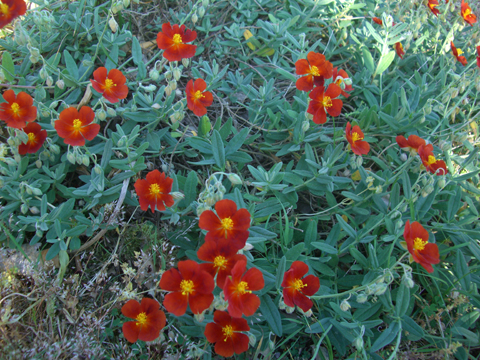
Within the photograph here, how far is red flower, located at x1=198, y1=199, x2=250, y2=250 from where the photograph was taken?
1963 millimetres

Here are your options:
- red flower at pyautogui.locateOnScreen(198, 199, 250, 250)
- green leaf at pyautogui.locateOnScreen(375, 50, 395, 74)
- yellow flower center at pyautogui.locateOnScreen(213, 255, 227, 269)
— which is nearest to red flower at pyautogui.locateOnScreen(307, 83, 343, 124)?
green leaf at pyautogui.locateOnScreen(375, 50, 395, 74)

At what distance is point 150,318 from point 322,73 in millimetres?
2293

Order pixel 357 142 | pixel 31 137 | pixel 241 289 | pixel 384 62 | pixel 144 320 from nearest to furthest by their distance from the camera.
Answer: pixel 241 289, pixel 144 320, pixel 31 137, pixel 357 142, pixel 384 62

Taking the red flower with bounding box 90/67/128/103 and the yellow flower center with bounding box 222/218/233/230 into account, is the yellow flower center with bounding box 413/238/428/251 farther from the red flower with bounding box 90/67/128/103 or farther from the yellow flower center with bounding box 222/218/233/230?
the red flower with bounding box 90/67/128/103

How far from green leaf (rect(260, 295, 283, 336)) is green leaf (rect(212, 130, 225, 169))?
1.10m

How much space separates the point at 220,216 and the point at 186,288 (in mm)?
462

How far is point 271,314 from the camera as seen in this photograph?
229 cm

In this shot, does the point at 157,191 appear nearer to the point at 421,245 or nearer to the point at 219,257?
the point at 219,257

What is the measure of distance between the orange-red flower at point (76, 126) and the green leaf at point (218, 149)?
0.89m

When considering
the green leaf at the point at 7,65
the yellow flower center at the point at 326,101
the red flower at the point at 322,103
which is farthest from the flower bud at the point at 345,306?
the green leaf at the point at 7,65

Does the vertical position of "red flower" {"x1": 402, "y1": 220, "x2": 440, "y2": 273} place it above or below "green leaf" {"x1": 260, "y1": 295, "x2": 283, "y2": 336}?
above

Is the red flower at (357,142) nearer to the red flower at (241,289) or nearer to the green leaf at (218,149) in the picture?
the green leaf at (218,149)

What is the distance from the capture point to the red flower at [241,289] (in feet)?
5.85

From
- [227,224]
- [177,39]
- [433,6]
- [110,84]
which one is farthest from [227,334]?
[433,6]
